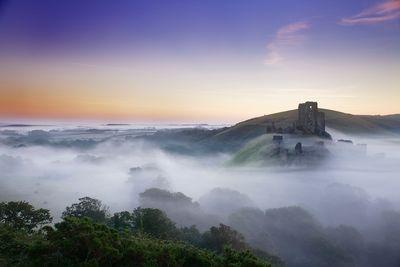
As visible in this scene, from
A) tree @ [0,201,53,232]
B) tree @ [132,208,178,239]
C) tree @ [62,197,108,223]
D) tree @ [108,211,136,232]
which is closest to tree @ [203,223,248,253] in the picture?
tree @ [132,208,178,239]

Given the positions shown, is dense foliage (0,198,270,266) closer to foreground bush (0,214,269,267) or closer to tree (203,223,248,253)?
foreground bush (0,214,269,267)

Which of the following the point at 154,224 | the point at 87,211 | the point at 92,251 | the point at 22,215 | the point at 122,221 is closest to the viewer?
the point at 92,251

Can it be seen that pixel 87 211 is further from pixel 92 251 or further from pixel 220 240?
pixel 92 251

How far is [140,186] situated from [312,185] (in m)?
85.1

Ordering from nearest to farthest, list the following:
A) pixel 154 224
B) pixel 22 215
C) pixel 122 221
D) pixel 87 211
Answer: pixel 22 215 < pixel 122 221 < pixel 154 224 < pixel 87 211

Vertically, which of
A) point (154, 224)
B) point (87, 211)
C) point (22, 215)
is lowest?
point (87, 211)

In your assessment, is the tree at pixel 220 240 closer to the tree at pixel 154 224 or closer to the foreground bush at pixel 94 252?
the tree at pixel 154 224

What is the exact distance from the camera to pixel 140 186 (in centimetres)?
18550

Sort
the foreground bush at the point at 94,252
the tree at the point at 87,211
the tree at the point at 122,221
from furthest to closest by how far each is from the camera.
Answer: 1. the tree at the point at 87,211
2. the tree at the point at 122,221
3. the foreground bush at the point at 94,252

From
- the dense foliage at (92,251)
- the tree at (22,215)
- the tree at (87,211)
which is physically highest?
the dense foliage at (92,251)

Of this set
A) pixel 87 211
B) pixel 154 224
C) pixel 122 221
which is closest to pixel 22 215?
pixel 122 221

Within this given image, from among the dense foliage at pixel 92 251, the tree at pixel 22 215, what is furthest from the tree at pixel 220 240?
the dense foliage at pixel 92 251

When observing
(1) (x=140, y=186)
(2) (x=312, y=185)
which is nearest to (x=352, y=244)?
(2) (x=312, y=185)

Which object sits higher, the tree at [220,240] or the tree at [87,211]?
the tree at [87,211]
